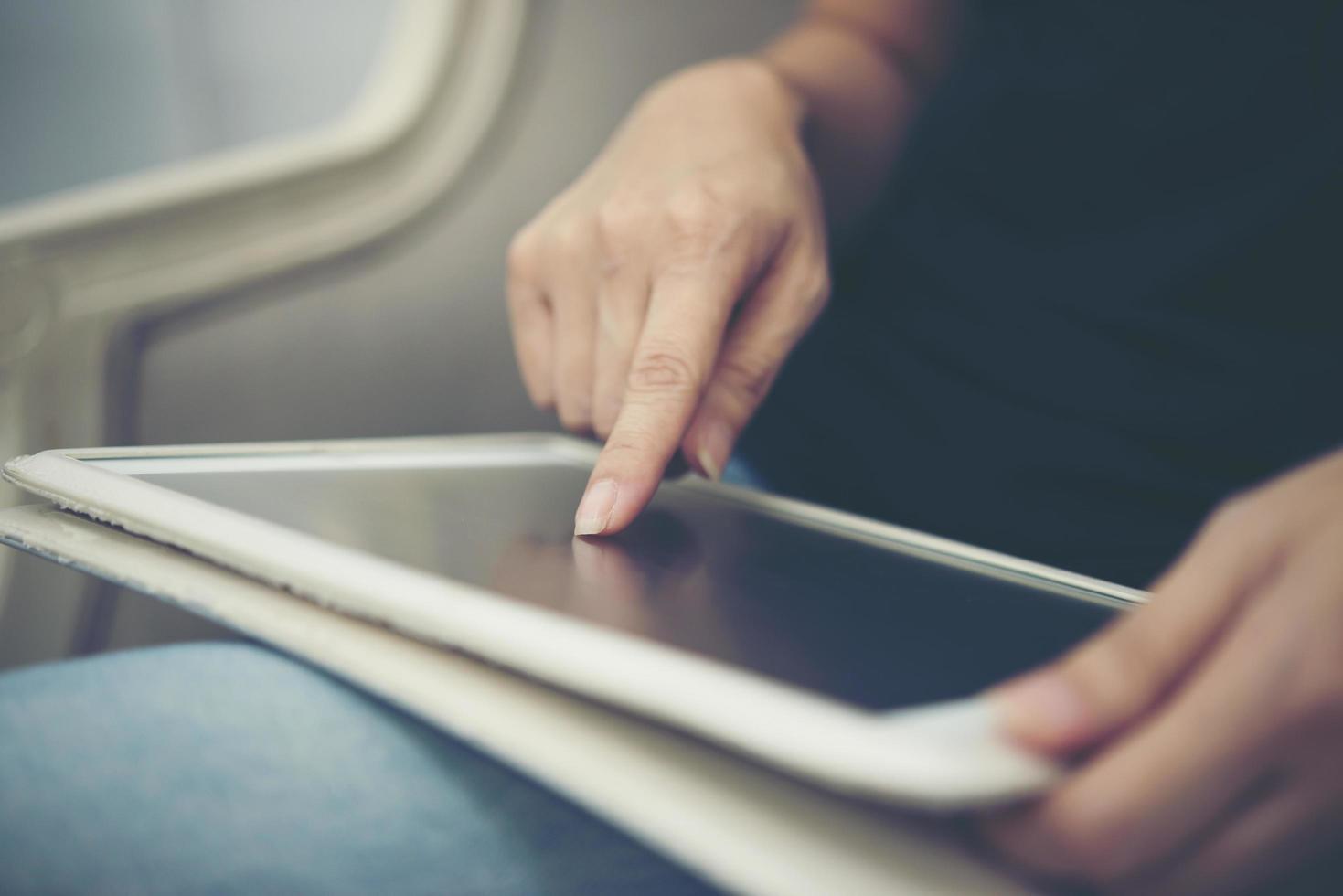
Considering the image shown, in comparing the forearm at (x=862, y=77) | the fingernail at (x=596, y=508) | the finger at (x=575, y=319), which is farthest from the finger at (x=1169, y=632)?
the forearm at (x=862, y=77)

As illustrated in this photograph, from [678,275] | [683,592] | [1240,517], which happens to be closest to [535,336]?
[678,275]

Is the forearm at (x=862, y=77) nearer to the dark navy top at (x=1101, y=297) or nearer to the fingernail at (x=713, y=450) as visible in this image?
the dark navy top at (x=1101, y=297)

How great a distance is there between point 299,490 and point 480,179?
72cm

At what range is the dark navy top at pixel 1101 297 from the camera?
592 mm

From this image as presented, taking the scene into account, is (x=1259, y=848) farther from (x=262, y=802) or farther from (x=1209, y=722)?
(x=262, y=802)

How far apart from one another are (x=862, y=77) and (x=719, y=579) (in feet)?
2.06

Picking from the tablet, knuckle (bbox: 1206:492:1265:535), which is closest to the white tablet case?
the tablet

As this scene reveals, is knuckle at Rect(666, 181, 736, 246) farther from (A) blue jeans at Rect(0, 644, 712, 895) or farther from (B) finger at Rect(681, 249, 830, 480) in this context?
(A) blue jeans at Rect(0, 644, 712, 895)

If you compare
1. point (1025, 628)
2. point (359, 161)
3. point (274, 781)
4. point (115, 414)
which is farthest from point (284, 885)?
point (359, 161)

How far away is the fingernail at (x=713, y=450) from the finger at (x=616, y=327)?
60mm

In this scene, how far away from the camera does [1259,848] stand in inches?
9.9

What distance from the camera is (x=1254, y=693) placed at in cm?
24

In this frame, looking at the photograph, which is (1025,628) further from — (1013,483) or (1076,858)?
(1013,483)

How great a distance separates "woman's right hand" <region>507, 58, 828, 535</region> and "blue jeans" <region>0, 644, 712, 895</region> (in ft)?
0.58
